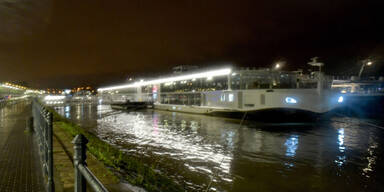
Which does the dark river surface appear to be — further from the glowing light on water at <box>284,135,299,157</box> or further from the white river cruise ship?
the white river cruise ship

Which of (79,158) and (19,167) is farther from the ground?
(79,158)

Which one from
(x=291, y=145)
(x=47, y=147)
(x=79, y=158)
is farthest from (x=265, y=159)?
(x=79, y=158)

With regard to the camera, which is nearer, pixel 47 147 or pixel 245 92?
pixel 47 147

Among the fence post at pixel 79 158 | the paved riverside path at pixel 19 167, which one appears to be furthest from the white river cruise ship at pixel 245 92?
the fence post at pixel 79 158

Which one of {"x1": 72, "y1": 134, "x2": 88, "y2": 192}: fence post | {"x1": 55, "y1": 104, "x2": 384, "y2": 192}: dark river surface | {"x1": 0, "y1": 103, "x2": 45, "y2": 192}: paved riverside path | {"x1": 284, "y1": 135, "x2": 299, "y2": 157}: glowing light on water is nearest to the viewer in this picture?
{"x1": 72, "y1": 134, "x2": 88, "y2": 192}: fence post

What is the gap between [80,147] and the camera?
2381 millimetres

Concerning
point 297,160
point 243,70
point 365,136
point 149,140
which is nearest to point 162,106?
point 243,70

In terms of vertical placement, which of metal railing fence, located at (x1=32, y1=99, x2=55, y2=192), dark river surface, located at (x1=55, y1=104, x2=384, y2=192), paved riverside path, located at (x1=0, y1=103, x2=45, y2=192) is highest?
metal railing fence, located at (x1=32, y1=99, x2=55, y2=192)

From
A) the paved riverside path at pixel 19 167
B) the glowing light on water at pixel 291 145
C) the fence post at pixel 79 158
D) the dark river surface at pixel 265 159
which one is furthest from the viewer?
the glowing light on water at pixel 291 145

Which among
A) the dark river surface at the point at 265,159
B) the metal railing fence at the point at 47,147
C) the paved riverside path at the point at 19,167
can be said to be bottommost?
the dark river surface at the point at 265,159

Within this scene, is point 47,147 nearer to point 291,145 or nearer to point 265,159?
point 265,159

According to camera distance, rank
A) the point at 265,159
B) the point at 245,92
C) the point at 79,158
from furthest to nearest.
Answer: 1. the point at 245,92
2. the point at 265,159
3. the point at 79,158

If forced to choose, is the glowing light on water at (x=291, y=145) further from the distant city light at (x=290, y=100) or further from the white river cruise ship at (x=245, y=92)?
the white river cruise ship at (x=245, y=92)

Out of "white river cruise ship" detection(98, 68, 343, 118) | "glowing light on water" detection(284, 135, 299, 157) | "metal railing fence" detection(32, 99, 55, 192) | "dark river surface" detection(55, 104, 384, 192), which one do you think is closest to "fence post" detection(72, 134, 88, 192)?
"metal railing fence" detection(32, 99, 55, 192)
